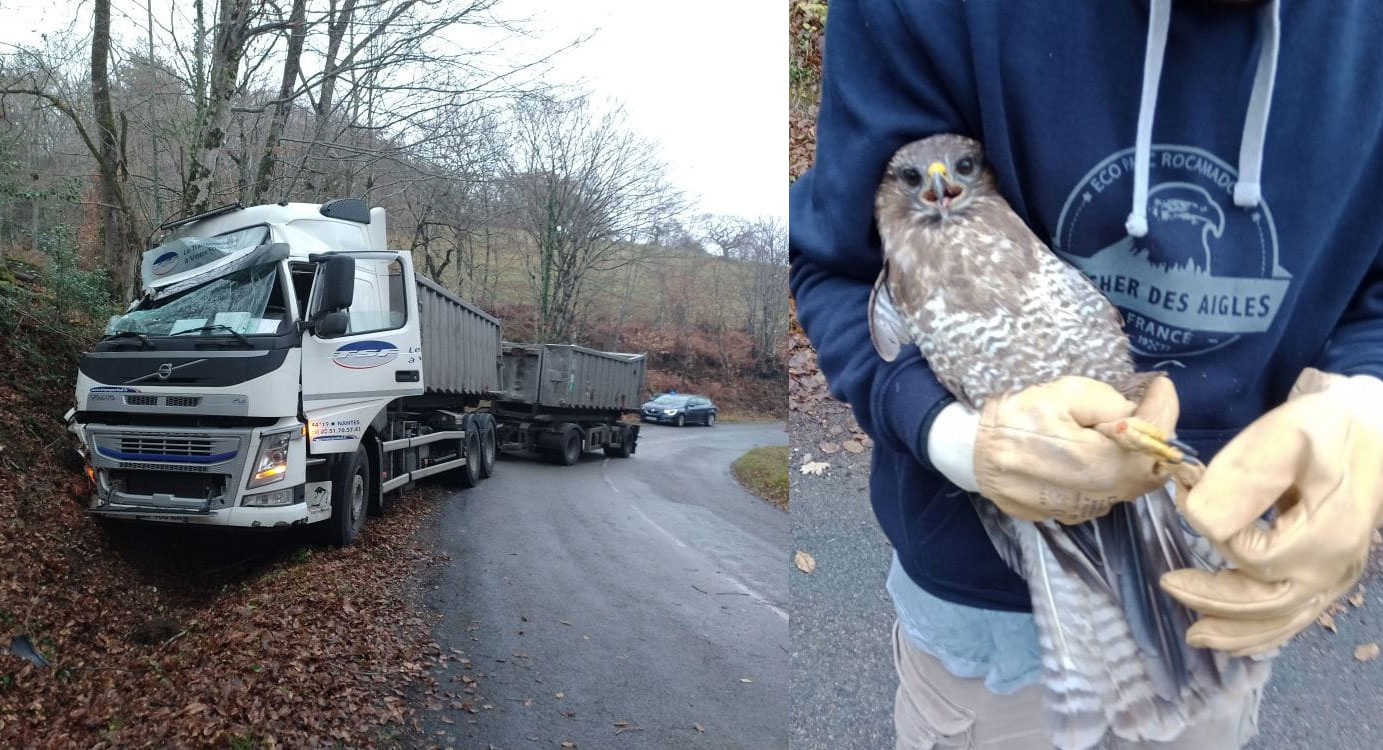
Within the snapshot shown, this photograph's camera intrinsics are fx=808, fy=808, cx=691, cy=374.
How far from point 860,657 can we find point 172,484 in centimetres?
155

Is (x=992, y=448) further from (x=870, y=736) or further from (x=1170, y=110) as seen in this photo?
(x=870, y=736)

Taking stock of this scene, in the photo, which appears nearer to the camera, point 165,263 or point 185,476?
point 165,263

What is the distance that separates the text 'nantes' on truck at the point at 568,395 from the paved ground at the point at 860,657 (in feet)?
1.33

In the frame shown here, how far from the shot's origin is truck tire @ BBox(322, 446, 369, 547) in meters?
1.74

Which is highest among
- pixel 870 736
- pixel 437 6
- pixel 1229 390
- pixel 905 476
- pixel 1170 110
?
pixel 437 6

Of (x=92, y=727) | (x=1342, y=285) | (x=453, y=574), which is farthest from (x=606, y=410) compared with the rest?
(x=1342, y=285)

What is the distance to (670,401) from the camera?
1.85 meters

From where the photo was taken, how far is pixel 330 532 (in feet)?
5.70

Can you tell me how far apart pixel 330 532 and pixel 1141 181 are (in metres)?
1.63

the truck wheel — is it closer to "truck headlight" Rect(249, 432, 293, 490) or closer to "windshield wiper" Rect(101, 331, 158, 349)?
"truck headlight" Rect(249, 432, 293, 490)

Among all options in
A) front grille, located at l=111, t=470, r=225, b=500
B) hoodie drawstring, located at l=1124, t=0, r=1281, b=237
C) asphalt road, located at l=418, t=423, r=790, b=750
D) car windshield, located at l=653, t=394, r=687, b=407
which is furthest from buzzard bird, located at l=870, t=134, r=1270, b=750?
front grille, located at l=111, t=470, r=225, b=500

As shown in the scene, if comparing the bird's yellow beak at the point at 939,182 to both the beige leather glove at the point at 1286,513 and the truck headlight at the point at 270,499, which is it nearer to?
the beige leather glove at the point at 1286,513

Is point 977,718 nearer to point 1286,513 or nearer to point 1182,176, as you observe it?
point 1286,513

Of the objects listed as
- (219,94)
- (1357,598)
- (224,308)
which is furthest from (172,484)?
(1357,598)
